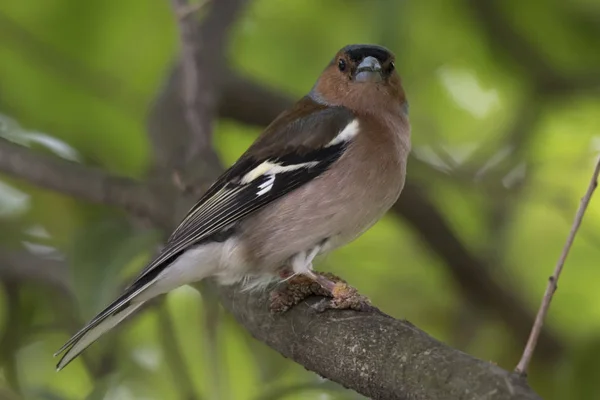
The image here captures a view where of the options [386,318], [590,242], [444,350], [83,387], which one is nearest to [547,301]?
[444,350]

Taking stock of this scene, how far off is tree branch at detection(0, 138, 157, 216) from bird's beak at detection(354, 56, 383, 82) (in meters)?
0.94

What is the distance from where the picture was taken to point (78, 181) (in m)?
3.45

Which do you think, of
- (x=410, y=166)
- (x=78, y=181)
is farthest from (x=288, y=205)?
(x=410, y=166)

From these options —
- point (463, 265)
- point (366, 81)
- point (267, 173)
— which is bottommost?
point (463, 265)

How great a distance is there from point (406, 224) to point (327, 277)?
1435 mm

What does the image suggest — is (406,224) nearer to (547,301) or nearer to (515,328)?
(515,328)

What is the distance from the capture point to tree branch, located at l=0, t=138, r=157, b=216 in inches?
134

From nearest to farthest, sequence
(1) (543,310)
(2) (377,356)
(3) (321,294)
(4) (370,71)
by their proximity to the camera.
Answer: (1) (543,310)
(2) (377,356)
(3) (321,294)
(4) (370,71)

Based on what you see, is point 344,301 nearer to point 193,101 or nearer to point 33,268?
point 193,101

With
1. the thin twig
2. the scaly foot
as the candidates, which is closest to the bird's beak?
the scaly foot

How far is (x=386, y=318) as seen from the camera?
84.0 inches

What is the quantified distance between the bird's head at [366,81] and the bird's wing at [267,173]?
0.11 meters

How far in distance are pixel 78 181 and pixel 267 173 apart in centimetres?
83

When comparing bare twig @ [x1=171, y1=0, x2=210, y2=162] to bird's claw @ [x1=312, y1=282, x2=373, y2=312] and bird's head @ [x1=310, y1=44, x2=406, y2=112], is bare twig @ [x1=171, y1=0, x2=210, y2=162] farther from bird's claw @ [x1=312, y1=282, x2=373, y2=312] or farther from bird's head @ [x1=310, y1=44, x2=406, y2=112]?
bird's claw @ [x1=312, y1=282, x2=373, y2=312]
